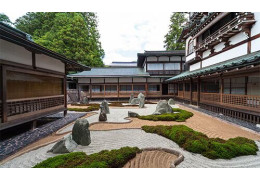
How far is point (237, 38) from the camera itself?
877 centimetres

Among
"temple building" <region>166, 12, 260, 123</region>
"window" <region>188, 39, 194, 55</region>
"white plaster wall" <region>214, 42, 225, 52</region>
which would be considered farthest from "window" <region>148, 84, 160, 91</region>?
"white plaster wall" <region>214, 42, 225, 52</region>

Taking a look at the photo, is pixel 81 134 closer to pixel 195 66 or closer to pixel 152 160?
pixel 152 160

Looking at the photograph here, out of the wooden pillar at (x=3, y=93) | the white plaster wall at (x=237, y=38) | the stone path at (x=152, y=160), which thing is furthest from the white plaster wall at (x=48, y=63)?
the white plaster wall at (x=237, y=38)

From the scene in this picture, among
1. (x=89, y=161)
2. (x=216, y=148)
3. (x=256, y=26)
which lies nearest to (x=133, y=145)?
(x=89, y=161)

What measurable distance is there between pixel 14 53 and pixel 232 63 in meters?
11.2

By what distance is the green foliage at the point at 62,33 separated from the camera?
22156 mm

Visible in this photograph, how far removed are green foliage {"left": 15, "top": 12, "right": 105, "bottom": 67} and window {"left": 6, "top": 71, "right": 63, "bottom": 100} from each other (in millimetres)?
16033

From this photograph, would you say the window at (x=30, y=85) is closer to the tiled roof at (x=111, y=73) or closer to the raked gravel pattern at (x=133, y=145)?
the raked gravel pattern at (x=133, y=145)

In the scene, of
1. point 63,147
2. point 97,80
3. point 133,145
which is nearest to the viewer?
point 63,147

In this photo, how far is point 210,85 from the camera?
42.6ft

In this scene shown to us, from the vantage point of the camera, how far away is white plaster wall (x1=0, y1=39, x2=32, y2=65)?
4.66m

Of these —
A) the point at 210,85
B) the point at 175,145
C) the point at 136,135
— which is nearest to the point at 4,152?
the point at 136,135

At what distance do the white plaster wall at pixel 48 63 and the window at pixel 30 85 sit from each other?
0.76m

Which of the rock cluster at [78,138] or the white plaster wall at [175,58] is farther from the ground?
the white plaster wall at [175,58]
